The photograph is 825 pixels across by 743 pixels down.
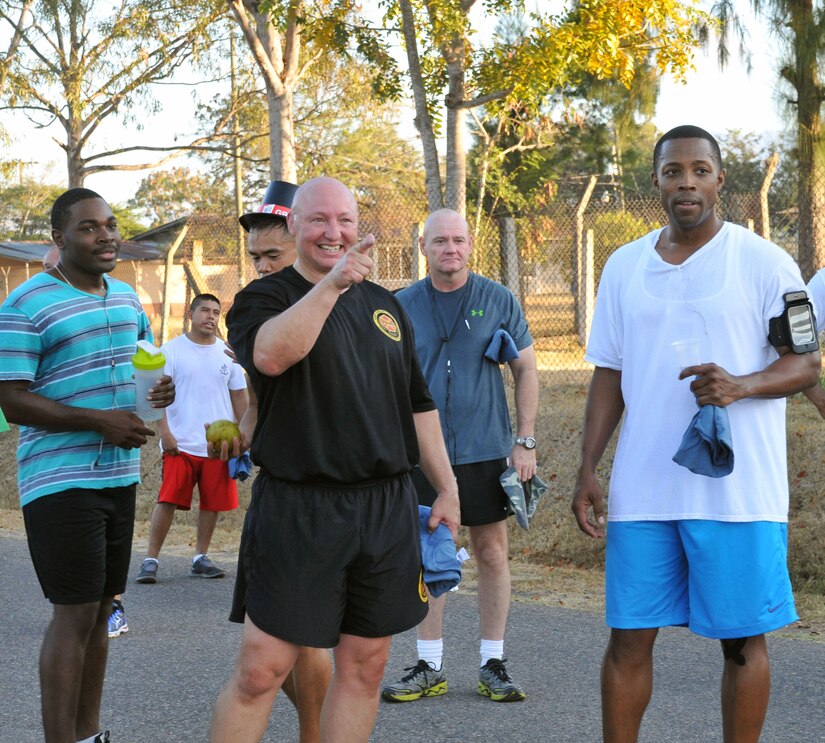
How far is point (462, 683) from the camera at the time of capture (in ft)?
17.7

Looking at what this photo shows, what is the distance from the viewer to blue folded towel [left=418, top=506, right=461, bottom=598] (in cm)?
370

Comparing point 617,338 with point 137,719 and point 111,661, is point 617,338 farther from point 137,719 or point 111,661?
point 111,661

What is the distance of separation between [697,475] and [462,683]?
7.60ft

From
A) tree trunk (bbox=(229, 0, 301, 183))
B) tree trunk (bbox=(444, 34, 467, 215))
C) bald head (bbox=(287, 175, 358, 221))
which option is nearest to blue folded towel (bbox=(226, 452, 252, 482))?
bald head (bbox=(287, 175, 358, 221))

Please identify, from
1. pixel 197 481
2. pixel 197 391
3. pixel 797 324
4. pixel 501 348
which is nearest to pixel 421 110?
pixel 197 391

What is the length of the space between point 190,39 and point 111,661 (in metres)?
16.4

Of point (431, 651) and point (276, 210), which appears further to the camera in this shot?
point (431, 651)

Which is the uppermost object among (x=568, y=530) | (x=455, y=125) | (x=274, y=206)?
(x=455, y=125)

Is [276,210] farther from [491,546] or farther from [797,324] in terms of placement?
[491,546]

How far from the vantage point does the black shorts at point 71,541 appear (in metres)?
4.02

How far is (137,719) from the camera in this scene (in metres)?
4.96

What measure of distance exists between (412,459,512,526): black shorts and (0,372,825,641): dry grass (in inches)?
70.7

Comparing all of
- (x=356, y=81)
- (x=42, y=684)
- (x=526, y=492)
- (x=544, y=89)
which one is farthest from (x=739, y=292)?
(x=356, y=81)

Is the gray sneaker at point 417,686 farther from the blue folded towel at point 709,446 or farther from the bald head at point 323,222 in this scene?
the bald head at point 323,222
